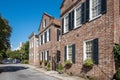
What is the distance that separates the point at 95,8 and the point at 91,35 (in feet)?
7.15

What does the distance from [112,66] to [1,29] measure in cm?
1760

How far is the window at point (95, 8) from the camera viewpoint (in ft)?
54.4

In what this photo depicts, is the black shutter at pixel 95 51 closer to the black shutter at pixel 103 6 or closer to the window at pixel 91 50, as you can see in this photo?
the window at pixel 91 50

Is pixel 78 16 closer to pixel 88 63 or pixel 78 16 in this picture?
pixel 78 16

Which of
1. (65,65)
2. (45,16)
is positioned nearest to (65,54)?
(65,65)

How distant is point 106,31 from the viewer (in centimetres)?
1534

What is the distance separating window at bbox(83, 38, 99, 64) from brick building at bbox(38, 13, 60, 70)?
12938 millimetres

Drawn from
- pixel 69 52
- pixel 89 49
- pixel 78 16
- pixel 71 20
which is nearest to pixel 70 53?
pixel 69 52

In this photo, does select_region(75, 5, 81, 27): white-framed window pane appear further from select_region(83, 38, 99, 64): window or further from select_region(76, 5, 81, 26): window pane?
select_region(83, 38, 99, 64): window

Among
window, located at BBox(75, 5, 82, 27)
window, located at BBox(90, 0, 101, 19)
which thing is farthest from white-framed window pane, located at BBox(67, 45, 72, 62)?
window, located at BBox(90, 0, 101, 19)

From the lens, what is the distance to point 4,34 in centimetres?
2838

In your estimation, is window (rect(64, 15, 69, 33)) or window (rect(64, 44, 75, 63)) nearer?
window (rect(64, 44, 75, 63))

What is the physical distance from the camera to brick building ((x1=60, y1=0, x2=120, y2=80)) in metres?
14.7

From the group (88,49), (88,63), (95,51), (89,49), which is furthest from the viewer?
(88,49)
